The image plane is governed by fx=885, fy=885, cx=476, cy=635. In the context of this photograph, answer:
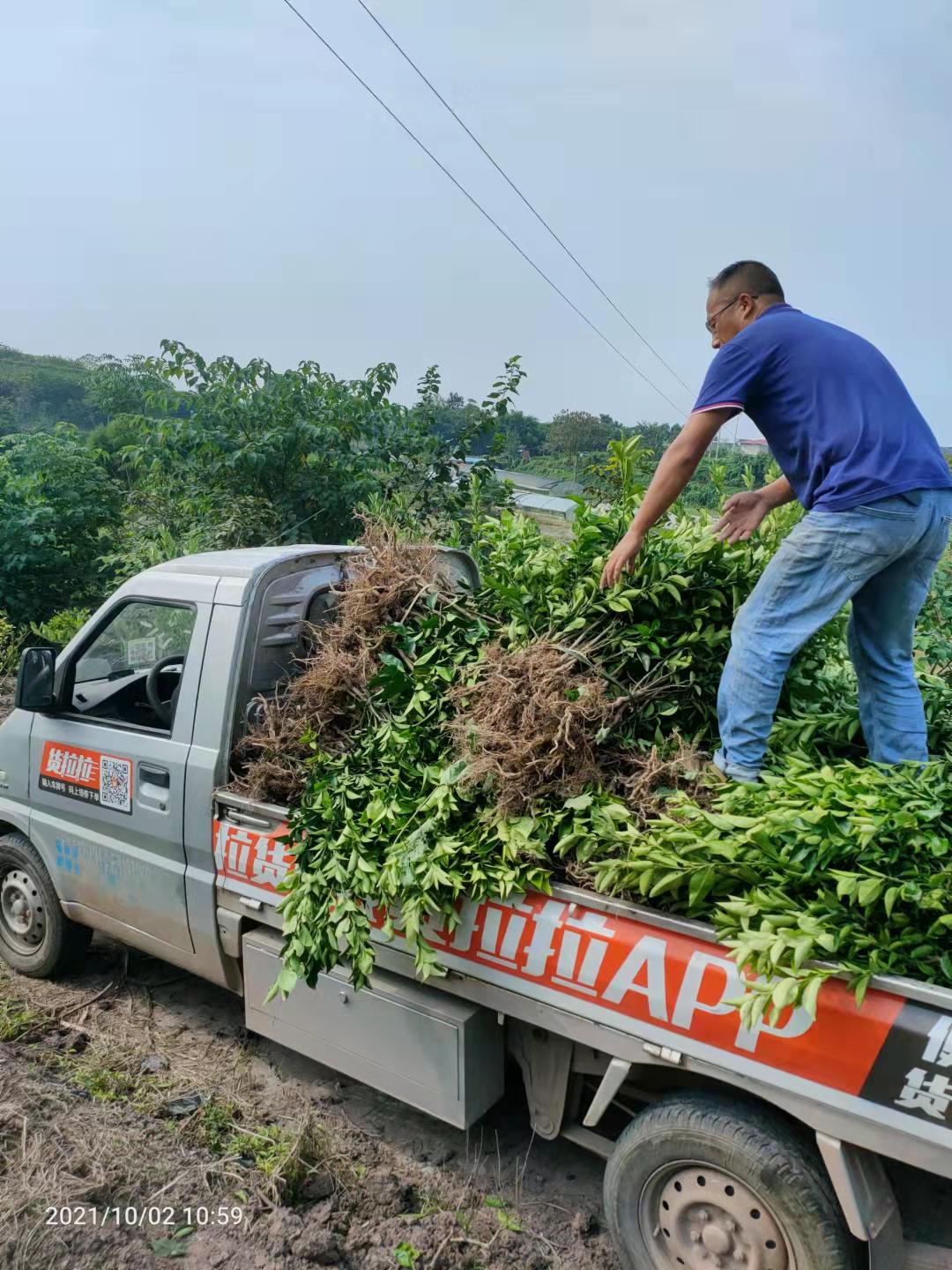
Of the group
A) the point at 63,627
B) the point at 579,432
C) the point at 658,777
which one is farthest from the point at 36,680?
the point at 579,432

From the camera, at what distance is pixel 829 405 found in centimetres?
285

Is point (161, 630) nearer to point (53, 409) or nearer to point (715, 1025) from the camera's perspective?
point (715, 1025)

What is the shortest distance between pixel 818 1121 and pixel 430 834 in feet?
4.37

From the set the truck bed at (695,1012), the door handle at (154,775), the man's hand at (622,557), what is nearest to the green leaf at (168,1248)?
the truck bed at (695,1012)

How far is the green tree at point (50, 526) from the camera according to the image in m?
11.3

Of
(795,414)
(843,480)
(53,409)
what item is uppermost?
(795,414)

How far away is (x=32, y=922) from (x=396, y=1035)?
2472mm

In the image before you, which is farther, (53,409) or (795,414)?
(53,409)

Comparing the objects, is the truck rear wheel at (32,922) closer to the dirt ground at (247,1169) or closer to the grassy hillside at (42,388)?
the dirt ground at (247,1169)

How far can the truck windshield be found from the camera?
4.03 metres

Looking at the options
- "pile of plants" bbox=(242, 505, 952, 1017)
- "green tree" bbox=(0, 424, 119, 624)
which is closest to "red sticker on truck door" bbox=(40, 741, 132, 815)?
"pile of plants" bbox=(242, 505, 952, 1017)

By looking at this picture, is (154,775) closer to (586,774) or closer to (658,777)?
(586,774)

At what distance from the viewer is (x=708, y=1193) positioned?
2.45 m

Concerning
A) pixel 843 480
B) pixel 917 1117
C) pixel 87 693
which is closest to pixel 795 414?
pixel 843 480
